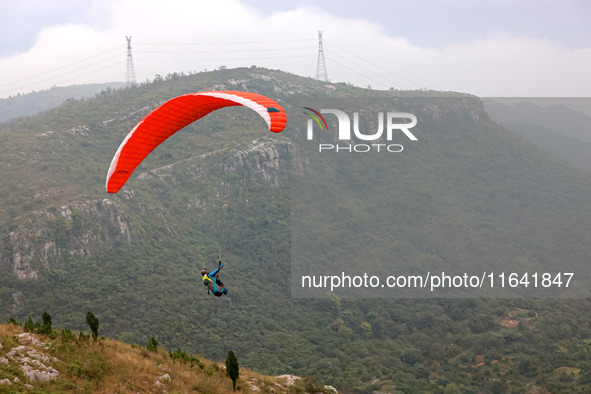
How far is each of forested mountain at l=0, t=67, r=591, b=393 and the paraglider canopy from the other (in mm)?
16378

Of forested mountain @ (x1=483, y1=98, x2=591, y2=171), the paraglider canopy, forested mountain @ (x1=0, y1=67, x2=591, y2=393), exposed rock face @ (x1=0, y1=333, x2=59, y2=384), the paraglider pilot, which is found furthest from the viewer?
forested mountain @ (x1=483, y1=98, x2=591, y2=171)

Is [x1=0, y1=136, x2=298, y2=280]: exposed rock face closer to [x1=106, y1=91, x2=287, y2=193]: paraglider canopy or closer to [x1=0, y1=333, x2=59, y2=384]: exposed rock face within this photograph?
[x1=106, y1=91, x2=287, y2=193]: paraglider canopy

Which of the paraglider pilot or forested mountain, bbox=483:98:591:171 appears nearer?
the paraglider pilot

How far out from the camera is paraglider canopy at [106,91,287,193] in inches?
944

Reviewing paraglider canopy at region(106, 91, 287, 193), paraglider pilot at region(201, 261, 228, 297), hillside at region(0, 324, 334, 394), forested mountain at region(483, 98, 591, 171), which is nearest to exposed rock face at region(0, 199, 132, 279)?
paraglider canopy at region(106, 91, 287, 193)

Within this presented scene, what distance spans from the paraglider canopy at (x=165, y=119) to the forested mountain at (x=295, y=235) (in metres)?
16.4

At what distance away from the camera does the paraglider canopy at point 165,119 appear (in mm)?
23984

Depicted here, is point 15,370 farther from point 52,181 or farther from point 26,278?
point 52,181

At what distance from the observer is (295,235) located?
2702 inches

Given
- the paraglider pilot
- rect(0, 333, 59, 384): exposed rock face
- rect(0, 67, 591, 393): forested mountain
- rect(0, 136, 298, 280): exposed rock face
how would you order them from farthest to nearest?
rect(0, 136, 298, 280): exposed rock face < rect(0, 67, 591, 393): forested mountain < the paraglider pilot < rect(0, 333, 59, 384): exposed rock face

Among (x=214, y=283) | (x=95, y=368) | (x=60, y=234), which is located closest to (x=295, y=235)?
(x=60, y=234)

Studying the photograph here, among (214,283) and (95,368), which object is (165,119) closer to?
(214,283)

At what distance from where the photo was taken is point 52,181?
56.3 m

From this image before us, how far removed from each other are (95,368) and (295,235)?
49250mm
